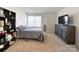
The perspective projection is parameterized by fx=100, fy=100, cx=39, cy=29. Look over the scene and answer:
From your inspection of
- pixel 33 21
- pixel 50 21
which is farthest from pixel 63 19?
pixel 33 21

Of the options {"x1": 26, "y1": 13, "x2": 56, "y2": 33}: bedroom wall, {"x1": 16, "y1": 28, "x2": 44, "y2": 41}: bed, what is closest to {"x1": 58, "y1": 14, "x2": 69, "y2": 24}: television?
{"x1": 26, "y1": 13, "x2": 56, "y2": 33}: bedroom wall

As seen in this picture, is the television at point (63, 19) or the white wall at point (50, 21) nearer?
the television at point (63, 19)

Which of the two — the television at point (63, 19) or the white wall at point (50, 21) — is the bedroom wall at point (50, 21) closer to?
the white wall at point (50, 21)

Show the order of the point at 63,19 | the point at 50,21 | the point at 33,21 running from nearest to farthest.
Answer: the point at 33,21
the point at 63,19
the point at 50,21

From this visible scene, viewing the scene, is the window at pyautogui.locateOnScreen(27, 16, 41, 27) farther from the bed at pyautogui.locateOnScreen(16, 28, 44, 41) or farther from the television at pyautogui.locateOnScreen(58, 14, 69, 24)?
the television at pyautogui.locateOnScreen(58, 14, 69, 24)

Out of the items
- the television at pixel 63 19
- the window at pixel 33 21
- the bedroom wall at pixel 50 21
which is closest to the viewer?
the window at pixel 33 21

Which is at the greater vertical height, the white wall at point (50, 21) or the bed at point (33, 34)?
the white wall at point (50, 21)

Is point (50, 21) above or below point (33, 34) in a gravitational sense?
above

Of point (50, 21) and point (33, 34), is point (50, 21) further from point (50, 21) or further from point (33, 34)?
point (33, 34)

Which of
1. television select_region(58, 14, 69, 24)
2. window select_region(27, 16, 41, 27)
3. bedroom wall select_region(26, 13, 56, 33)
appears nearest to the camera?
window select_region(27, 16, 41, 27)

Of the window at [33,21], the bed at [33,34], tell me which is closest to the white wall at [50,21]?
the bed at [33,34]
